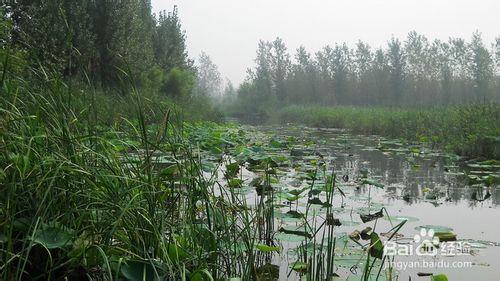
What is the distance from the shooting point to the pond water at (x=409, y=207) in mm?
2303

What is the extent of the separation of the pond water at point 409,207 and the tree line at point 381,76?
24.6 meters

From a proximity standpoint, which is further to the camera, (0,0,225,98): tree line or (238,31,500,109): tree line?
(238,31,500,109): tree line

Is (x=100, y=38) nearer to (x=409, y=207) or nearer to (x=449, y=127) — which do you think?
(x=449, y=127)

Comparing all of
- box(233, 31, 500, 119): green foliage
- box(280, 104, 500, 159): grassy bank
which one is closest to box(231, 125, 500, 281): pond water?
box(280, 104, 500, 159): grassy bank

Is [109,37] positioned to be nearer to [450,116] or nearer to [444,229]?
[450,116]

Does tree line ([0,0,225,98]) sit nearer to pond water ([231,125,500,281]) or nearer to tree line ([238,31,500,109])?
pond water ([231,125,500,281])

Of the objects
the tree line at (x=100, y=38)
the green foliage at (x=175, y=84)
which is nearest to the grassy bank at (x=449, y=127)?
Result: the tree line at (x=100, y=38)

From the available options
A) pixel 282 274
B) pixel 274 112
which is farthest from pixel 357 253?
pixel 274 112

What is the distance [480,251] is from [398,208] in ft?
3.57

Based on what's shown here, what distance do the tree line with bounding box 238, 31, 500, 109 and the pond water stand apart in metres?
24.6

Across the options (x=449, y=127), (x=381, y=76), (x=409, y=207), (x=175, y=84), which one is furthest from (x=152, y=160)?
(x=381, y=76)

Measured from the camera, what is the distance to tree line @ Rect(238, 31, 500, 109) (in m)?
29.9

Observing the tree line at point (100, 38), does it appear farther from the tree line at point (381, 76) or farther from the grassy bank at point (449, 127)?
the tree line at point (381, 76)

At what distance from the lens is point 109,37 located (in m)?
13.4
